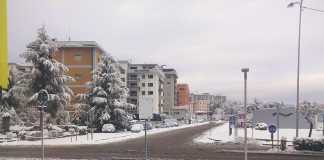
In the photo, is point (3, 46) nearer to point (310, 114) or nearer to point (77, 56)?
point (77, 56)

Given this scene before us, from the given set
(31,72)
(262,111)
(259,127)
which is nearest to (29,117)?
(31,72)

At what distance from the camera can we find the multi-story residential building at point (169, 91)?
18070 centimetres

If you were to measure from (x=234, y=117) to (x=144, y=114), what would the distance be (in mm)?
36102

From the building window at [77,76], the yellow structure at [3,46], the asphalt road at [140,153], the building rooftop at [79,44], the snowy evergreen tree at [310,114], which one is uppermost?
the building rooftop at [79,44]

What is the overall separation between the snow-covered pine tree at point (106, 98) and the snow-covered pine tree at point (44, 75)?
9523 mm

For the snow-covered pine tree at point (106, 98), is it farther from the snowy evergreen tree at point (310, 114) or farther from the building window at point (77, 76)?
the snowy evergreen tree at point (310, 114)

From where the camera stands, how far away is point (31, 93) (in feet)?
166

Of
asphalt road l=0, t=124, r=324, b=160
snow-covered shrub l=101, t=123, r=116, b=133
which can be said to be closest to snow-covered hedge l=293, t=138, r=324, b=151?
asphalt road l=0, t=124, r=324, b=160

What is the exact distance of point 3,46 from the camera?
17.7ft

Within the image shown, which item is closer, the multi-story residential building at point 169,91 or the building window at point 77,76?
the building window at point 77,76

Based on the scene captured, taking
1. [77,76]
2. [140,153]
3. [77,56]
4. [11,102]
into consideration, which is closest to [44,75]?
[11,102]

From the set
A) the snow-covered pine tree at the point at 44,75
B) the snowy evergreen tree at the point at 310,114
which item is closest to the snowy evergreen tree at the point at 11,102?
the snow-covered pine tree at the point at 44,75

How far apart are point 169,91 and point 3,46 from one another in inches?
7199

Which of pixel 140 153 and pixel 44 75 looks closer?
pixel 140 153
